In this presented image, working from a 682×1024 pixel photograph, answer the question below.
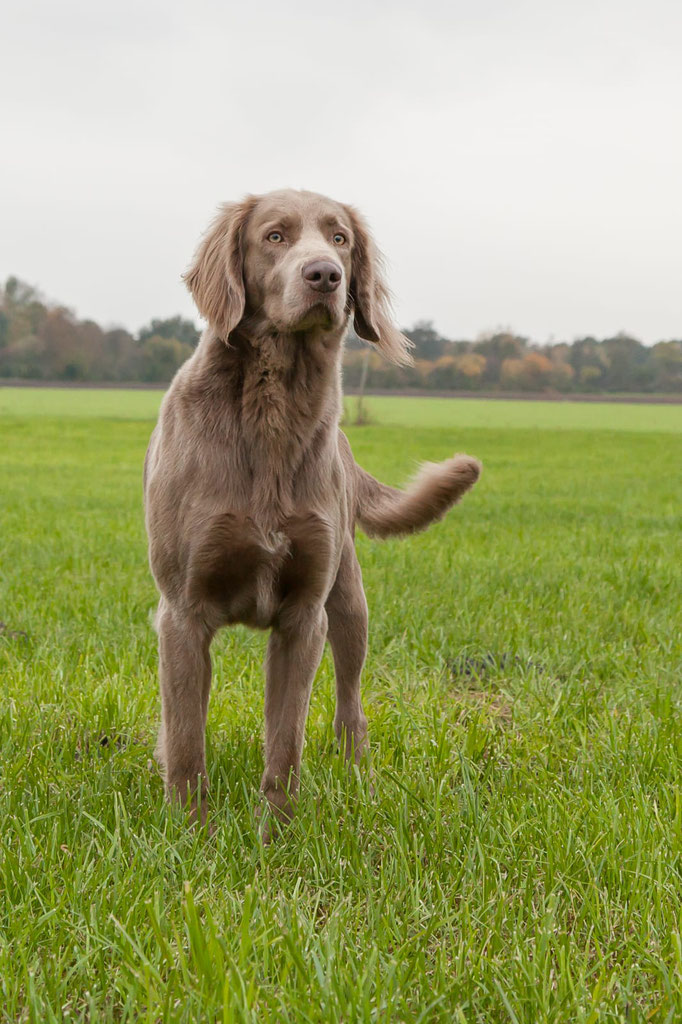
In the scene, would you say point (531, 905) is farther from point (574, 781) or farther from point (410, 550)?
point (410, 550)

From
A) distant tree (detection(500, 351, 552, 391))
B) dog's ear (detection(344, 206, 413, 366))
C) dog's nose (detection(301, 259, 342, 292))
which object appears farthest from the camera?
distant tree (detection(500, 351, 552, 391))

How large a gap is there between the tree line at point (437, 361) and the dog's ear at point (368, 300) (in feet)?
120

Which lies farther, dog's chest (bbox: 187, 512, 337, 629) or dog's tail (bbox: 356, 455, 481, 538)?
dog's tail (bbox: 356, 455, 481, 538)

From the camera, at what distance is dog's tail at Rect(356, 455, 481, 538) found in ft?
11.7

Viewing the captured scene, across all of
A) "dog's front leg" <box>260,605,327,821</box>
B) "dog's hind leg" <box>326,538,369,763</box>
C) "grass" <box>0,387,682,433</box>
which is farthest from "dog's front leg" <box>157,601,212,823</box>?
"grass" <box>0,387,682,433</box>

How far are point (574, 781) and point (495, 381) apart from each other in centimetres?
5579

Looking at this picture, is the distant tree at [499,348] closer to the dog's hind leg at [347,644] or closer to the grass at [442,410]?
the grass at [442,410]

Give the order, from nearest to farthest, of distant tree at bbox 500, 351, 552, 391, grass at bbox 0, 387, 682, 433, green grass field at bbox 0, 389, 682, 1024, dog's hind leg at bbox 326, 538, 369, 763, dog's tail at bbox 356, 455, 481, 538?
green grass field at bbox 0, 389, 682, 1024
dog's hind leg at bbox 326, 538, 369, 763
dog's tail at bbox 356, 455, 481, 538
grass at bbox 0, 387, 682, 433
distant tree at bbox 500, 351, 552, 391

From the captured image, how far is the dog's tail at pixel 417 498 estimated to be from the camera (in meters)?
3.57

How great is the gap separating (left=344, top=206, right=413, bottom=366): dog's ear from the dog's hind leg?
0.68 metres

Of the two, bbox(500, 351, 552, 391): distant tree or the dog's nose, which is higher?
bbox(500, 351, 552, 391): distant tree

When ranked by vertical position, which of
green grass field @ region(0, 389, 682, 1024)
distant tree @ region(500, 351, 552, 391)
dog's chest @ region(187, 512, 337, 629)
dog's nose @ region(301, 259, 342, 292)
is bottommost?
green grass field @ region(0, 389, 682, 1024)

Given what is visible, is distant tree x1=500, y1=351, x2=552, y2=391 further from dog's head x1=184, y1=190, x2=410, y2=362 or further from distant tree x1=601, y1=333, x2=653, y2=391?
dog's head x1=184, y1=190, x2=410, y2=362

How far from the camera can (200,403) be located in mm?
2727
